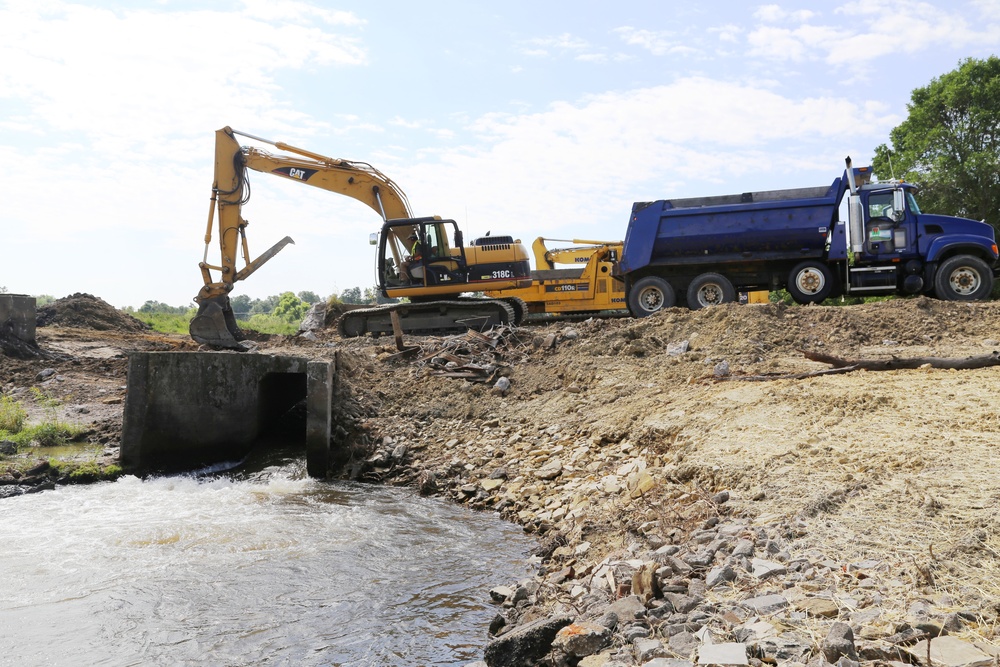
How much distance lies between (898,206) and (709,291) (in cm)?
345

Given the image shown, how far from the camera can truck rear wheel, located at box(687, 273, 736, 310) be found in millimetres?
13891

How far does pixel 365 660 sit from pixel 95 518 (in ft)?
13.2

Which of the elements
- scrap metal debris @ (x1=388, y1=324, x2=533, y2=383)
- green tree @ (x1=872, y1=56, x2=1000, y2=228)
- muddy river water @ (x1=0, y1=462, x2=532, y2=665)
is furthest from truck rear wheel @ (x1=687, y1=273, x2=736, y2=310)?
green tree @ (x1=872, y1=56, x2=1000, y2=228)

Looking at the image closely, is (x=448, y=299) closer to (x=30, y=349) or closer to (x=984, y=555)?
(x=30, y=349)

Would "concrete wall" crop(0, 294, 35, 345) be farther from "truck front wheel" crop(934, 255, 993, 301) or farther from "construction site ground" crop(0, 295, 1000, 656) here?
"truck front wheel" crop(934, 255, 993, 301)

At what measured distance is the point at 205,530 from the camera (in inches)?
257

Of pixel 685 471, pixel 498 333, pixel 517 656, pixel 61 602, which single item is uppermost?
pixel 498 333

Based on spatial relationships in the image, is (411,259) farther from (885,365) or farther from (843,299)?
(843,299)

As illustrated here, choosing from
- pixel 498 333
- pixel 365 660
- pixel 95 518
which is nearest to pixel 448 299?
pixel 498 333

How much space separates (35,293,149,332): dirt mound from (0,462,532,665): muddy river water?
1348cm

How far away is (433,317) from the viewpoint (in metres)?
14.9

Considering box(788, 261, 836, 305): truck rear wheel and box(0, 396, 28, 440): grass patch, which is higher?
box(788, 261, 836, 305): truck rear wheel

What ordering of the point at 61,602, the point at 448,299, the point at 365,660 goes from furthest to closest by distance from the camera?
the point at 448,299, the point at 61,602, the point at 365,660

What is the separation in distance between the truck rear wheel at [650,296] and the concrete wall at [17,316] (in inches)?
427
